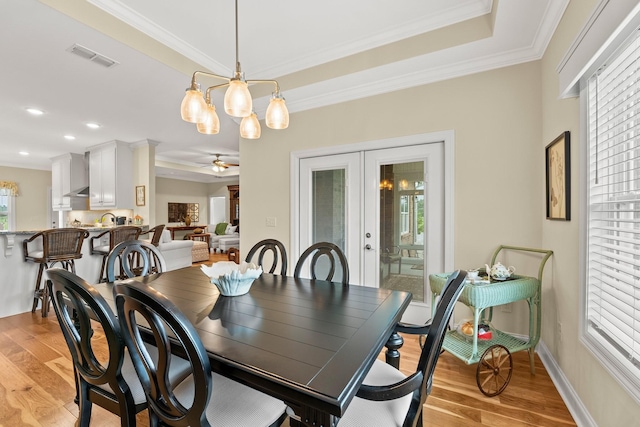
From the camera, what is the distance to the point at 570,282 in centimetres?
185

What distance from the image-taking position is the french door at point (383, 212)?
2.83m

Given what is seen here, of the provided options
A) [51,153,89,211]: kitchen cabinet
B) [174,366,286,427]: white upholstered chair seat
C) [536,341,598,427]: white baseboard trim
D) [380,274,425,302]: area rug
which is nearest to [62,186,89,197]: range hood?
[51,153,89,211]: kitchen cabinet

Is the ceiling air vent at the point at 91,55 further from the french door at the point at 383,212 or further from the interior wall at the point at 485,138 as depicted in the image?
the interior wall at the point at 485,138

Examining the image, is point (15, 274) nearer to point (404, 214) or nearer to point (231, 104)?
point (231, 104)

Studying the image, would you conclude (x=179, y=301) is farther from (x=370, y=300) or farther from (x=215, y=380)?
(x=370, y=300)

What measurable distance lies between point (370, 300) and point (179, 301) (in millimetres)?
1054

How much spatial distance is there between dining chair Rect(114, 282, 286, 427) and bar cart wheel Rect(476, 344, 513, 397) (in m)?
1.46

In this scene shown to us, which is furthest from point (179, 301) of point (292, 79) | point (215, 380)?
point (292, 79)

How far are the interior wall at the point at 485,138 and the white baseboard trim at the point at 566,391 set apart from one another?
0.31 m

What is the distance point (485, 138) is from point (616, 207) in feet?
4.24

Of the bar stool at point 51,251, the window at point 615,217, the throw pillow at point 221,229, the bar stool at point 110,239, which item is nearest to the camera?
the window at point 615,217

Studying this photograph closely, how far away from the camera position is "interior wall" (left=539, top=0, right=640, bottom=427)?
1396 mm

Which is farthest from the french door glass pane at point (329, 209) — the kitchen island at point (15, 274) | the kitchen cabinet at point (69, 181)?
the kitchen cabinet at point (69, 181)

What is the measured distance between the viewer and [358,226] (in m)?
3.17
